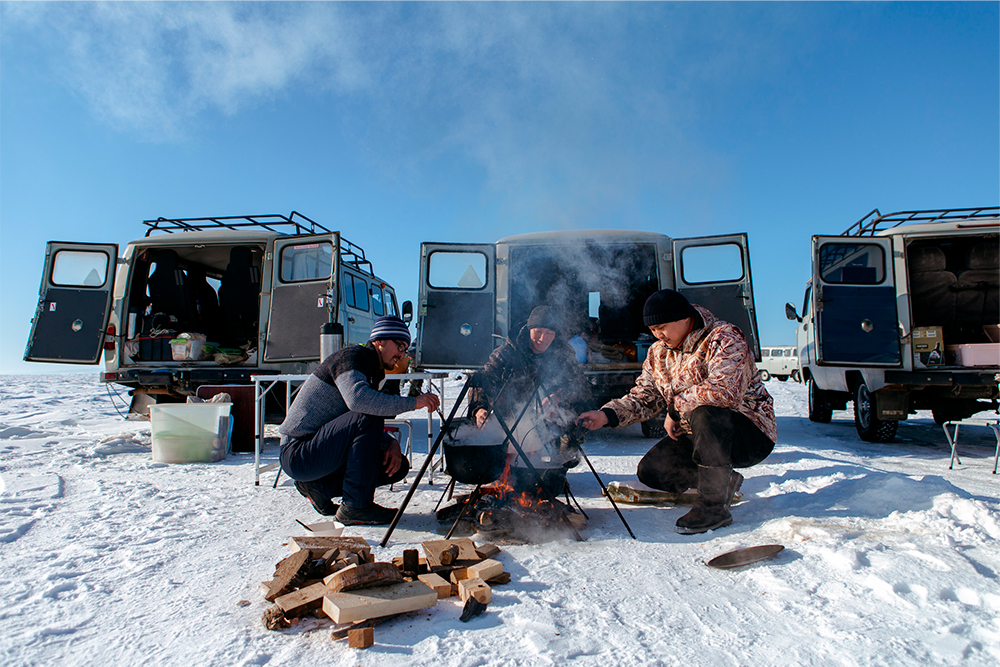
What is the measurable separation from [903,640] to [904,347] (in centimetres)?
495

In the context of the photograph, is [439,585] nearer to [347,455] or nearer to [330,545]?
[330,545]

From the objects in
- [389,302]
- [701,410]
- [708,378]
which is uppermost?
[389,302]

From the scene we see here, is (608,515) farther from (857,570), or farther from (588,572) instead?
(857,570)

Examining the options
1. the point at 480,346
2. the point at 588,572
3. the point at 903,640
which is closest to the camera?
the point at 903,640

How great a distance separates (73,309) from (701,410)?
6812 millimetres

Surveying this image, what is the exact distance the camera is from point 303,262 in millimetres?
6488

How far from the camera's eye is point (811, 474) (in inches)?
157

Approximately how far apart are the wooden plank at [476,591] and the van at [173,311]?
423 centimetres

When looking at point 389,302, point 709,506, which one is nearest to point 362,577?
point 709,506

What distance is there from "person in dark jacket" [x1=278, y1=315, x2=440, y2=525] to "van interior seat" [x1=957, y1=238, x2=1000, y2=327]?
7.29 meters

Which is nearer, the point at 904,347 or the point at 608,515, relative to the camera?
the point at 608,515

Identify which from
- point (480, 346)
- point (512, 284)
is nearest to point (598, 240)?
point (512, 284)

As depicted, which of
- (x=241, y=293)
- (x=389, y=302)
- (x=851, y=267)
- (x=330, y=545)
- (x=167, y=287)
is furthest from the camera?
(x=389, y=302)

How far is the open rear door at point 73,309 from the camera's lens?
19.6ft
